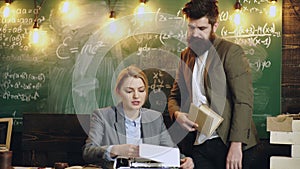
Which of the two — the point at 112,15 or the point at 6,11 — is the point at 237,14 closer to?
the point at 112,15

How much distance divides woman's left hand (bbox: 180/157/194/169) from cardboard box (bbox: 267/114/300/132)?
0.63 metres

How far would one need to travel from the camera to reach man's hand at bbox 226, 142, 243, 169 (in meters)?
3.29

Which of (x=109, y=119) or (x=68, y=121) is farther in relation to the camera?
(x=68, y=121)

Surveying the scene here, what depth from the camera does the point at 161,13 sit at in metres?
3.76

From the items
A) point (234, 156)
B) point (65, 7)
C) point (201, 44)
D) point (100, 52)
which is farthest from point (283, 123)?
point (65, 7)

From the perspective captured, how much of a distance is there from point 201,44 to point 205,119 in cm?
62

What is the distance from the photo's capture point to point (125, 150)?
10.6 feet

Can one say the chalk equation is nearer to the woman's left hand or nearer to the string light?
the string light

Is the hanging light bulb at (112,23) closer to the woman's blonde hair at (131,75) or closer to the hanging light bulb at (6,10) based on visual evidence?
the woman's blonde hair at (131,75)

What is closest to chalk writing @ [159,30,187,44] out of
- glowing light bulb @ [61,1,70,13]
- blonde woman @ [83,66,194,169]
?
blonde woman @ [83,66,194,169]

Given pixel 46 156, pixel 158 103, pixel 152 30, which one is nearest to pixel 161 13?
pixel 152 30

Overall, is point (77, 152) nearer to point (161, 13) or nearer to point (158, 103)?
point (158, 103)

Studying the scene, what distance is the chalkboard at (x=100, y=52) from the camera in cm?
354

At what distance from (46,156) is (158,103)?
111 centimetres
